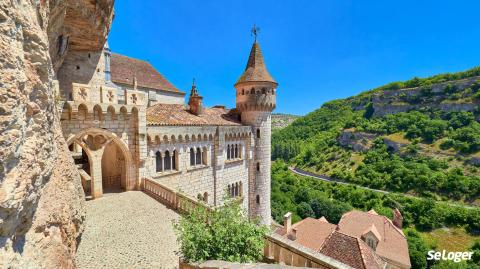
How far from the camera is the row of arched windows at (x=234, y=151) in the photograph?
22.2m

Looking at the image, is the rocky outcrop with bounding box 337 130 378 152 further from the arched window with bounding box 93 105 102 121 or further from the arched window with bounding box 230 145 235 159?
the arched window with bounding box 93 105 102 121

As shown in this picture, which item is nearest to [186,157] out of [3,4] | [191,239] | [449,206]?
[191,239]

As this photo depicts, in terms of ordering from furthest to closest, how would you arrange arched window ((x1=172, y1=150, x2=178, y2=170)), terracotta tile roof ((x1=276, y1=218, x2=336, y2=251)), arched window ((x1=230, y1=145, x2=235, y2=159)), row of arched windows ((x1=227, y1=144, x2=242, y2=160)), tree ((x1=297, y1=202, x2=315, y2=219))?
tree ((x1=297, y1=202, x2=315, y2=219)), terracotta tile roof ((x1=276, y1=218, x2=336, y2=251)), arched window ((x1=230, y1=145, x2=235, y2=159)), row of arched windows ((x1=227, y1=144, x2=242, y2=160)), arched window ((x1=172, y1=150, x2=178, y2=170))

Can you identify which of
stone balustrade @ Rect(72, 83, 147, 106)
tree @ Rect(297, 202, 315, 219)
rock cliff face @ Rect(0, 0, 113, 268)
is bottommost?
tree @ Rect(297, 202, 315, 219)

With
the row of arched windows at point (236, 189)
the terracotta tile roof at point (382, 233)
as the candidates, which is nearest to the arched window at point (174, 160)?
the row of arched windows at point (236, 189)

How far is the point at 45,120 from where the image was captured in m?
4.54

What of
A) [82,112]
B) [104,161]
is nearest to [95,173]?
[82,112]

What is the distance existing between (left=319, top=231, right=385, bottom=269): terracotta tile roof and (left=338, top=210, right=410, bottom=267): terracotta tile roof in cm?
1045

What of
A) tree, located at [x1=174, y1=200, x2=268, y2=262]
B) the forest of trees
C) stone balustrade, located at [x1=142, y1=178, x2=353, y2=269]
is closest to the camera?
stone balustrade, located at [x1=142, y1=178, x2=353, y2=269]

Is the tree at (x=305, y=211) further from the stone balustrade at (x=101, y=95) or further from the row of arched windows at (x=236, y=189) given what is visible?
the stone balustrade at (x=101, y=95)

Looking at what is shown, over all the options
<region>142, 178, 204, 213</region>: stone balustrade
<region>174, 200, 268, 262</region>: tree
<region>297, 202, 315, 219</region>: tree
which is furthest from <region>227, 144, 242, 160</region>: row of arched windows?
<region>297, 202, 315, 219</region>: tree

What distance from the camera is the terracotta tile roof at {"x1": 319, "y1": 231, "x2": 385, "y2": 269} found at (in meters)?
17.8

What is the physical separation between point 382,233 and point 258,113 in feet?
83.1

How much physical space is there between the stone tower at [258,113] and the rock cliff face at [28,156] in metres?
19.1
